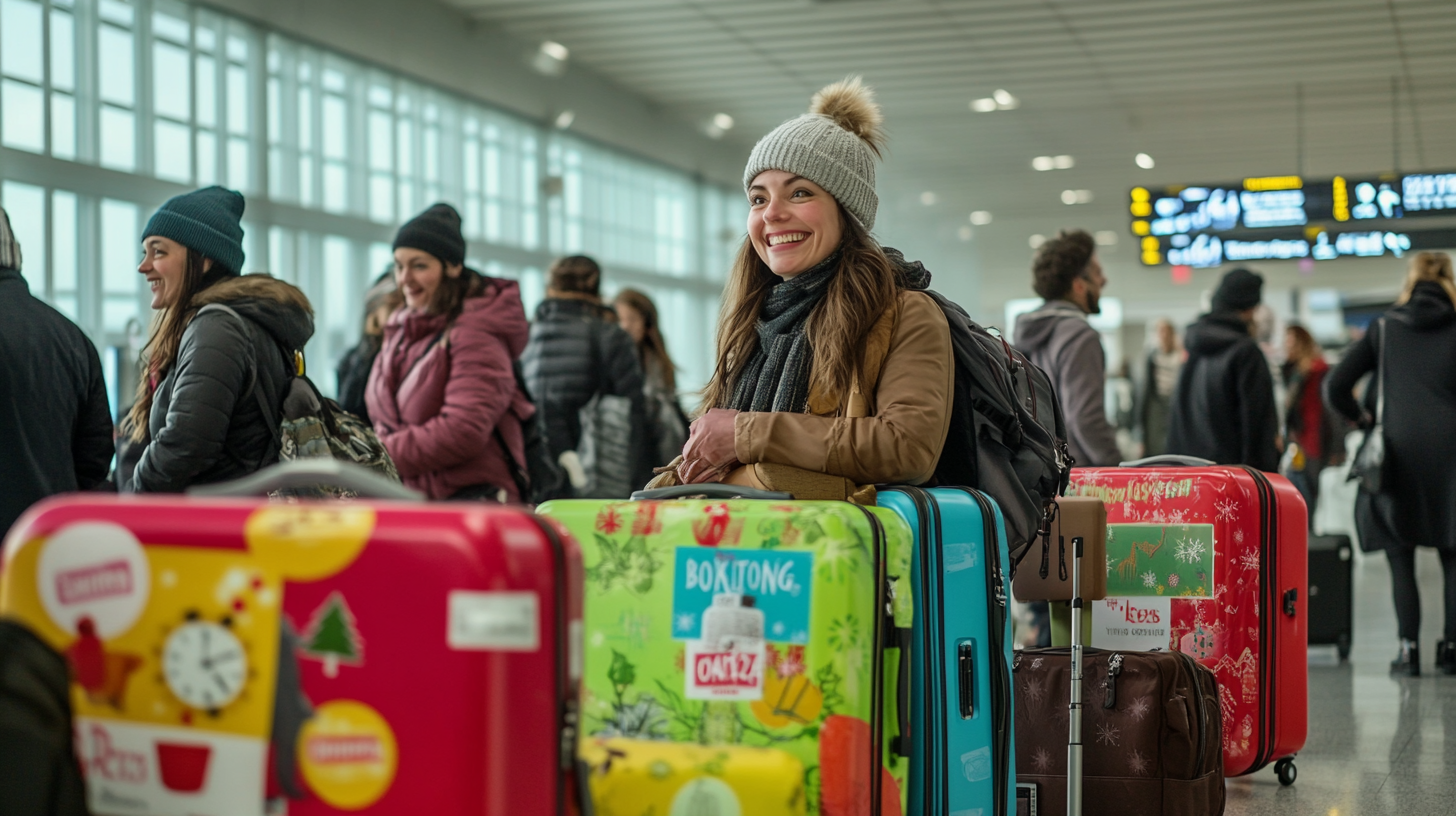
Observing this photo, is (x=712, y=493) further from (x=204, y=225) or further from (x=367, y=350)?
(x=367, y=350)

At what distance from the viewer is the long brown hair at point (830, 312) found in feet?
8.34

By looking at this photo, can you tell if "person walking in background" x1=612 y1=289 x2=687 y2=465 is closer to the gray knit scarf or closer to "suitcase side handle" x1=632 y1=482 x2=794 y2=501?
the gray knit scarf

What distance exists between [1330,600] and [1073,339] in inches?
96.8

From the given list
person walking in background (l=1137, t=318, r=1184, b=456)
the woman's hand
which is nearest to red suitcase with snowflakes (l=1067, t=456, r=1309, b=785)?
the woman's hand

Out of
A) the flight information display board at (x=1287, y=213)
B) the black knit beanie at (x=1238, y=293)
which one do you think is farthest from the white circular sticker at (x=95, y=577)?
the flight information display board at (x=1287, y=213)

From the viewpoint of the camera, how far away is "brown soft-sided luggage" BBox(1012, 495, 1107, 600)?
324 centimetres

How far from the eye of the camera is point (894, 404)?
96.4 inches

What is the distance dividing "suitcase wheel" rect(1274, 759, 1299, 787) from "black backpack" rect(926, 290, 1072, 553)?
161cm

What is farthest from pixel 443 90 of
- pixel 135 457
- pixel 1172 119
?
pixel 135 457

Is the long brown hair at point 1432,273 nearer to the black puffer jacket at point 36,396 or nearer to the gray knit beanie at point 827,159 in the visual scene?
the gray knit beanie at point 827,159

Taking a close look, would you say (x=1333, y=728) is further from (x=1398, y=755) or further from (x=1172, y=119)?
(x=1172, y=119)

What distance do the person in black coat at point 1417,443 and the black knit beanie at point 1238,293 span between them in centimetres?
84

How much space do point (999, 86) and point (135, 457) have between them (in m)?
12.5

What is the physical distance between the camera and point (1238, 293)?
231 inches
